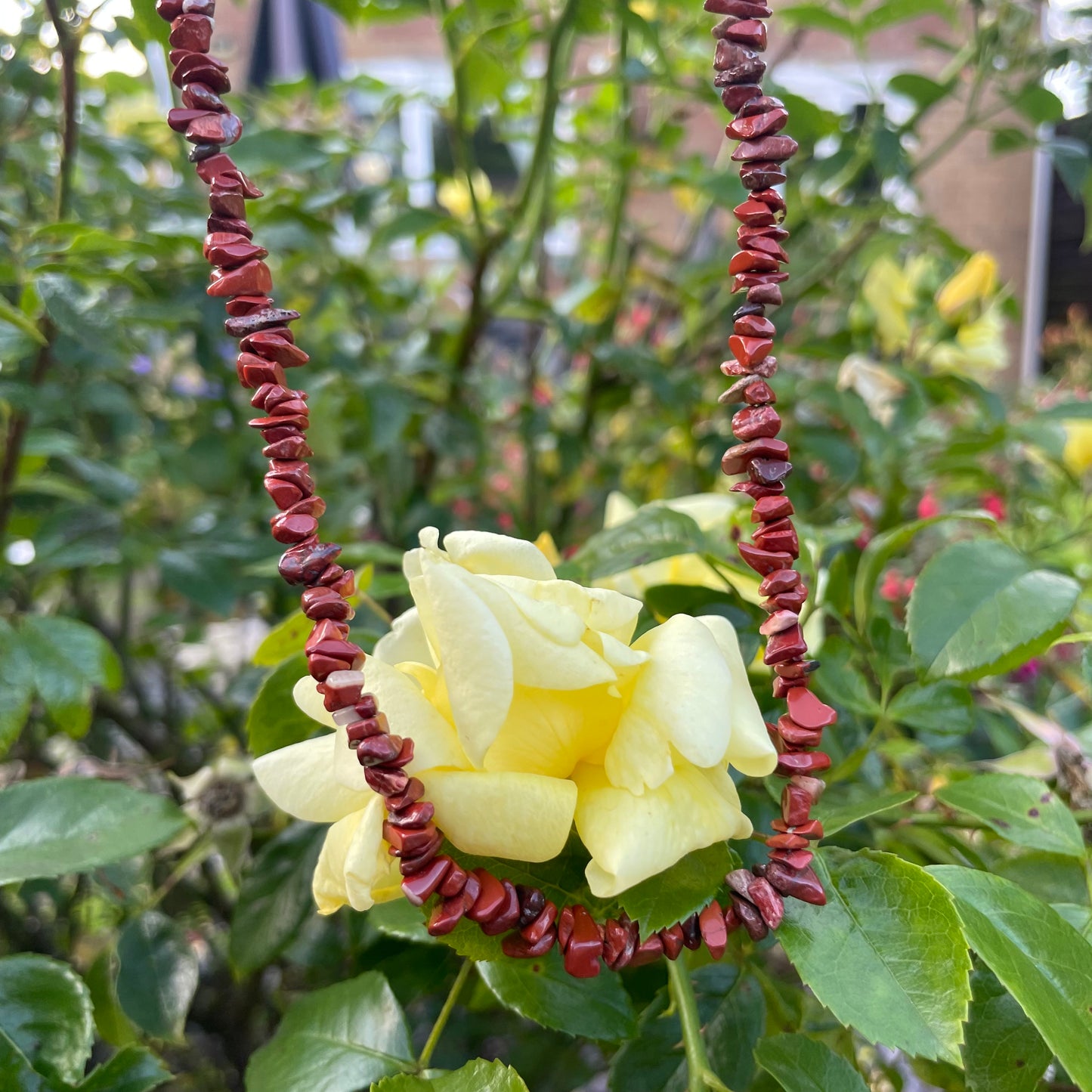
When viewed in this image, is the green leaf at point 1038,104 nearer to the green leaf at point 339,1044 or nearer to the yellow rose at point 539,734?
the yellow rose at point 539,734

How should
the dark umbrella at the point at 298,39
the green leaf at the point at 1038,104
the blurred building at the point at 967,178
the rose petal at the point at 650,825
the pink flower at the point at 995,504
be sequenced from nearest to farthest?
the rose petal at the point at 650,825, the green leaf at the point at 1038,104, the pink flower at the point at 995,504, the dark umbrella at the point at 298,39, the blurred building at the point at 967,178

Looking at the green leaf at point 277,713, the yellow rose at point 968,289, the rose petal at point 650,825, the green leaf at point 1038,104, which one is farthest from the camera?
the yellow rose at point 968,289

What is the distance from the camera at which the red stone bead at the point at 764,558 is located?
222 mm

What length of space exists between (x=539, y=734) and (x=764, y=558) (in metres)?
0.08

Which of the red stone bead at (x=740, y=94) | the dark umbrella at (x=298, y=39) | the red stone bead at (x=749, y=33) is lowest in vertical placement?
the red stone bead at (x=740, y=94)

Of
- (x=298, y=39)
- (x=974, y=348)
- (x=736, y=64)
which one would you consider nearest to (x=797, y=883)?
(x=736, y=64)

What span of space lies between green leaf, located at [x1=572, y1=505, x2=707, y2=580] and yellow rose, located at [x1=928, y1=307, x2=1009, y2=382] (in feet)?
1.70

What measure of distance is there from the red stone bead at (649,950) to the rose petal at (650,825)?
26 millimetres

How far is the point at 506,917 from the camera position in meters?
0.21

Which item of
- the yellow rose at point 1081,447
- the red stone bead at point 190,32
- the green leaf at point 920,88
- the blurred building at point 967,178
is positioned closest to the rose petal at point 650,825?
the red stone bead at point 190,32

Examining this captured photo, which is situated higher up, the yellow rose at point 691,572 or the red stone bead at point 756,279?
the red stone bead at point 756,279

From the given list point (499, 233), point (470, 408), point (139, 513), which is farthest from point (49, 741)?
point (499, 233)

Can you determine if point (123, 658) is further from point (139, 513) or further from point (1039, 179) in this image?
point (1039, 179)

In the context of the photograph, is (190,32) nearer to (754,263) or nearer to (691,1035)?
(754,263)
